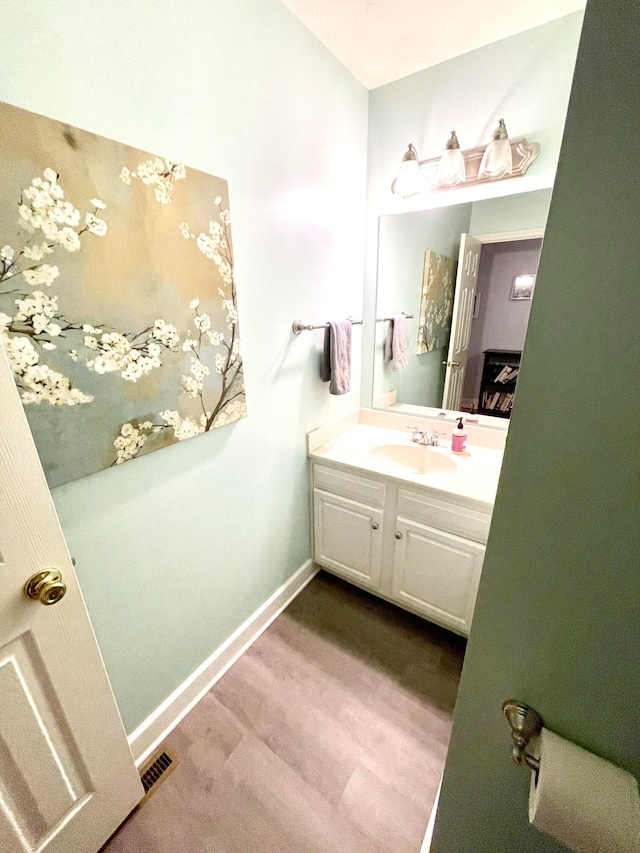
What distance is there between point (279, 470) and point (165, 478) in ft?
1.86

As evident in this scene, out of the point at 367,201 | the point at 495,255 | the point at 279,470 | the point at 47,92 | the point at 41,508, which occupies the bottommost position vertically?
the point at 279,470

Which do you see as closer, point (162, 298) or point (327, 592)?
point (162, 298)

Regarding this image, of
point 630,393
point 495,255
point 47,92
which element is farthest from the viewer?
point 495,255

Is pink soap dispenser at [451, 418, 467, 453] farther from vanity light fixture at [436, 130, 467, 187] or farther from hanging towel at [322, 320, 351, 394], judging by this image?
vanity light fixture at [436, 130, 467, 187]

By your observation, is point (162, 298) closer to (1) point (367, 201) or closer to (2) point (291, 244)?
(2) point (291, 244)

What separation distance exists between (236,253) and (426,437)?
1.22 m

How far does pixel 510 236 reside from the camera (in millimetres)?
1467

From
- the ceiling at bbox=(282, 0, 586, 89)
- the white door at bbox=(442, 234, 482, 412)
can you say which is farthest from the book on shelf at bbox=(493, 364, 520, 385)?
the ceiling at bbox=(282, 0, 586, 89)

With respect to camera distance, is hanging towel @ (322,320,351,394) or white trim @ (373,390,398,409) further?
white trim @ (373,390,398,409)

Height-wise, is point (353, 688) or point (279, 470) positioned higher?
point (279, 470)

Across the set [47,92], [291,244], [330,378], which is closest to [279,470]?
[330,378]

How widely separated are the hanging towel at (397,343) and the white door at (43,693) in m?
1.64

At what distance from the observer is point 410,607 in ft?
5.19

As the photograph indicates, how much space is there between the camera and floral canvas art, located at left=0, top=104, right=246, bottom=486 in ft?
2.24
